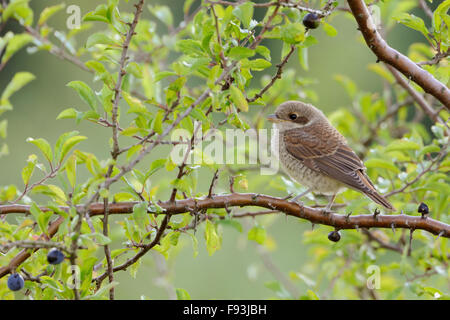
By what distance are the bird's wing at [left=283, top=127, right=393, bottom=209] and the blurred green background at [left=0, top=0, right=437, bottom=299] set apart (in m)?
1.23

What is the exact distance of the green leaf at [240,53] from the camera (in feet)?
7.68

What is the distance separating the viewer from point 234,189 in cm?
311

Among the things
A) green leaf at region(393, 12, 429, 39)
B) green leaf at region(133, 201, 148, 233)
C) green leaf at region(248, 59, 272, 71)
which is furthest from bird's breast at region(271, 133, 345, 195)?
green leaf at region(133, 201, 148, 233)

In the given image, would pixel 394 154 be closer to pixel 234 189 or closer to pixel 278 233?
pixel 234 189

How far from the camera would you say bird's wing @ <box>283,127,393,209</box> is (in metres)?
4.16

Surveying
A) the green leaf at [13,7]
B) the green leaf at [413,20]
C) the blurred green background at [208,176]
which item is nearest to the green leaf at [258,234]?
the green leaf at [413,20]

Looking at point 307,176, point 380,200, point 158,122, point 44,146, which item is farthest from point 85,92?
point 307,176

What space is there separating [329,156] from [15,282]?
118 inches

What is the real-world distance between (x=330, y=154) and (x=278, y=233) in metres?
8.23

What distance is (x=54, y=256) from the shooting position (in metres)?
2.16

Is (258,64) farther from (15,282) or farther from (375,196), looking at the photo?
(375,196)

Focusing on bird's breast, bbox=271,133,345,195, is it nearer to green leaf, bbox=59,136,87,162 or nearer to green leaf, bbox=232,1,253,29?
green leaf, bbox=232,1,253,29

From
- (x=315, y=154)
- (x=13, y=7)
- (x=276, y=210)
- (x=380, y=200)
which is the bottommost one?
Result: (x=276, y=210)

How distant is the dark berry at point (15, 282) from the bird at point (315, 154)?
1.98 m
